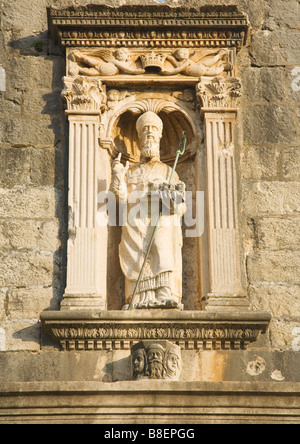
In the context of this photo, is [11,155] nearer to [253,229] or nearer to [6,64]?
[6,64]

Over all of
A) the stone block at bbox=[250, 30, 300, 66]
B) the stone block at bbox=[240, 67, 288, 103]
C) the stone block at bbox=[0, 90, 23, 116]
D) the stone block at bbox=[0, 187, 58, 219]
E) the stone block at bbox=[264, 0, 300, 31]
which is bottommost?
the stone block at bbox=[0, 187, 58, 219]

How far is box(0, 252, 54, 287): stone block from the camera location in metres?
9.07

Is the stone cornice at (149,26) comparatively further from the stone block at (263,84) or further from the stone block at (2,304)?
the stone block at (2,304)

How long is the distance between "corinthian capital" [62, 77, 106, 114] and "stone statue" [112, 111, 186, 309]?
389 millimetres

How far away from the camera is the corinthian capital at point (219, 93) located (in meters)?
9.62

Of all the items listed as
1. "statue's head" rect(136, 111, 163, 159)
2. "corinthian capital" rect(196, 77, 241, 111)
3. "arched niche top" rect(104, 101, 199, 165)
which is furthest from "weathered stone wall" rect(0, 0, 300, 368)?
"statue's head" rect(136, 111, 163, 159)

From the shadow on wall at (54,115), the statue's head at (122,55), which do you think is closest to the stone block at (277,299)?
the shadow on wall at (54,115)

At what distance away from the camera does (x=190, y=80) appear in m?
9.77

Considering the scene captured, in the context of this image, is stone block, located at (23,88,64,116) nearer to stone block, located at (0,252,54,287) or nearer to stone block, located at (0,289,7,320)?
stone block, located at (0,252,54,287)

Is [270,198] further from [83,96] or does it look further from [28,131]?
[28,131]

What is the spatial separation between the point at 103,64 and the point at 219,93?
1012 mm

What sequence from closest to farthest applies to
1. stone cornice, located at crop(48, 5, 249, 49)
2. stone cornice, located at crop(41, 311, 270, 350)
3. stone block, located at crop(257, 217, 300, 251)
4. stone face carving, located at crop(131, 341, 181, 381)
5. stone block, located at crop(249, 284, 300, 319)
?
stone face carving, located at crop(131, 341, 181, 381)
stone cornice, located at crop(41, 311, 270, 350)
stone block, located at crop(249, 284, 300, 319)
stone block, located at crop(257, 217, 300, 251)
stone cornice, located at crop(48, 5, 249, 49)

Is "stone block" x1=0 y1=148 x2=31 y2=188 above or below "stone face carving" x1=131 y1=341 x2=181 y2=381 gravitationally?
above
